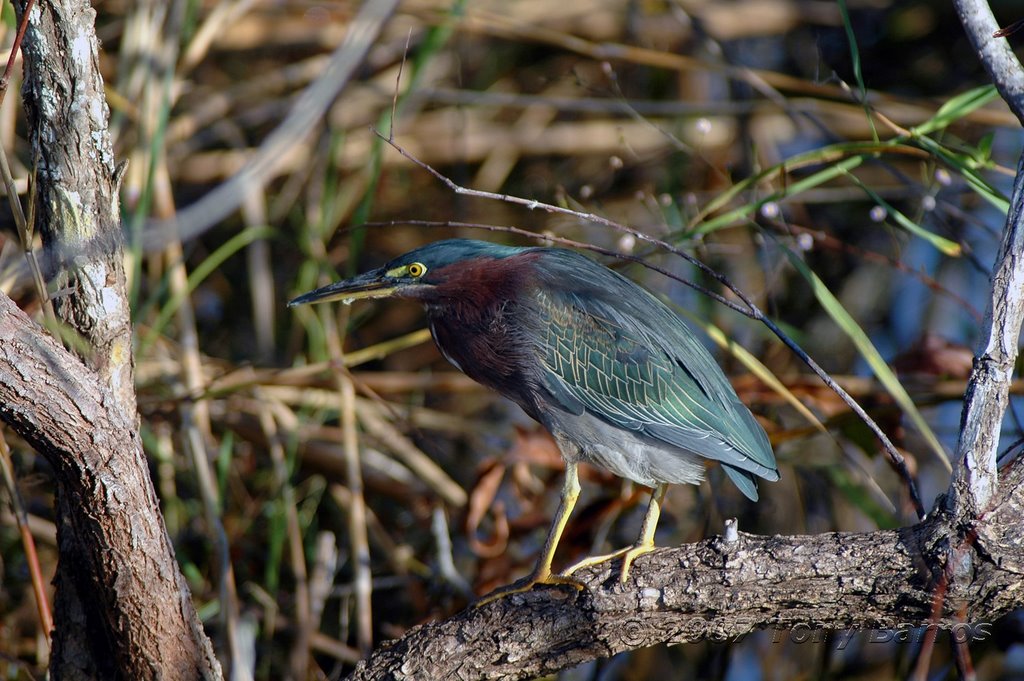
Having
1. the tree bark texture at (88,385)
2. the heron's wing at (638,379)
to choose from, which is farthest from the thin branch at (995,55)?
the tree bark texture at (88,385)

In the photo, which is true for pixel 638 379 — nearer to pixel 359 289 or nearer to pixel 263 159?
pixel 359 289

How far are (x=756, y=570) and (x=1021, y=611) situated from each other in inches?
85.7

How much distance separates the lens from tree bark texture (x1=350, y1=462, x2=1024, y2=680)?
6.17ft

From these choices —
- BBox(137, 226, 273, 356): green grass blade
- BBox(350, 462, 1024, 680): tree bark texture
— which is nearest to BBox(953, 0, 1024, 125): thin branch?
BBox(350, 462, 1024, 680): tree bark texture

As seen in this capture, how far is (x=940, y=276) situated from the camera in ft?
16.6

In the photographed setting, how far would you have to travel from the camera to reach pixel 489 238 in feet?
17.0

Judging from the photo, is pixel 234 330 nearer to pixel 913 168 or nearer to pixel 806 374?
pixel 806 374

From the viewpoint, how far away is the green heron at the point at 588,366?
2.49 meters

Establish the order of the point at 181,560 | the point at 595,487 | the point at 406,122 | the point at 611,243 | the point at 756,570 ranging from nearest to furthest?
the point at 756,570, the point at 181,560, the point at 595,487, the point at 611,243, the point at 406,122

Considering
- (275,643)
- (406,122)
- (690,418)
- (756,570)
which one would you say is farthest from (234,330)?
(756,570)

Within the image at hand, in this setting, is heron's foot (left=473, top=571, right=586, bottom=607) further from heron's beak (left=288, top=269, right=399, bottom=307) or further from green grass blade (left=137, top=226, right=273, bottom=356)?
green grass blade (left=137, top=226, right=273, bottom=356)

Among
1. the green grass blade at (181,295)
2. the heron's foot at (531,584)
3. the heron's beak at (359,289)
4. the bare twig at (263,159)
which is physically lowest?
the heron's foot at (531,584)

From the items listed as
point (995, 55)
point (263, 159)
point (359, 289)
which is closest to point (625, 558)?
point (359, 289)

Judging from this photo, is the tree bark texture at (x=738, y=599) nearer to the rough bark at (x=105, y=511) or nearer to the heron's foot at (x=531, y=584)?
the heron's foot at (x=531, y=584)
